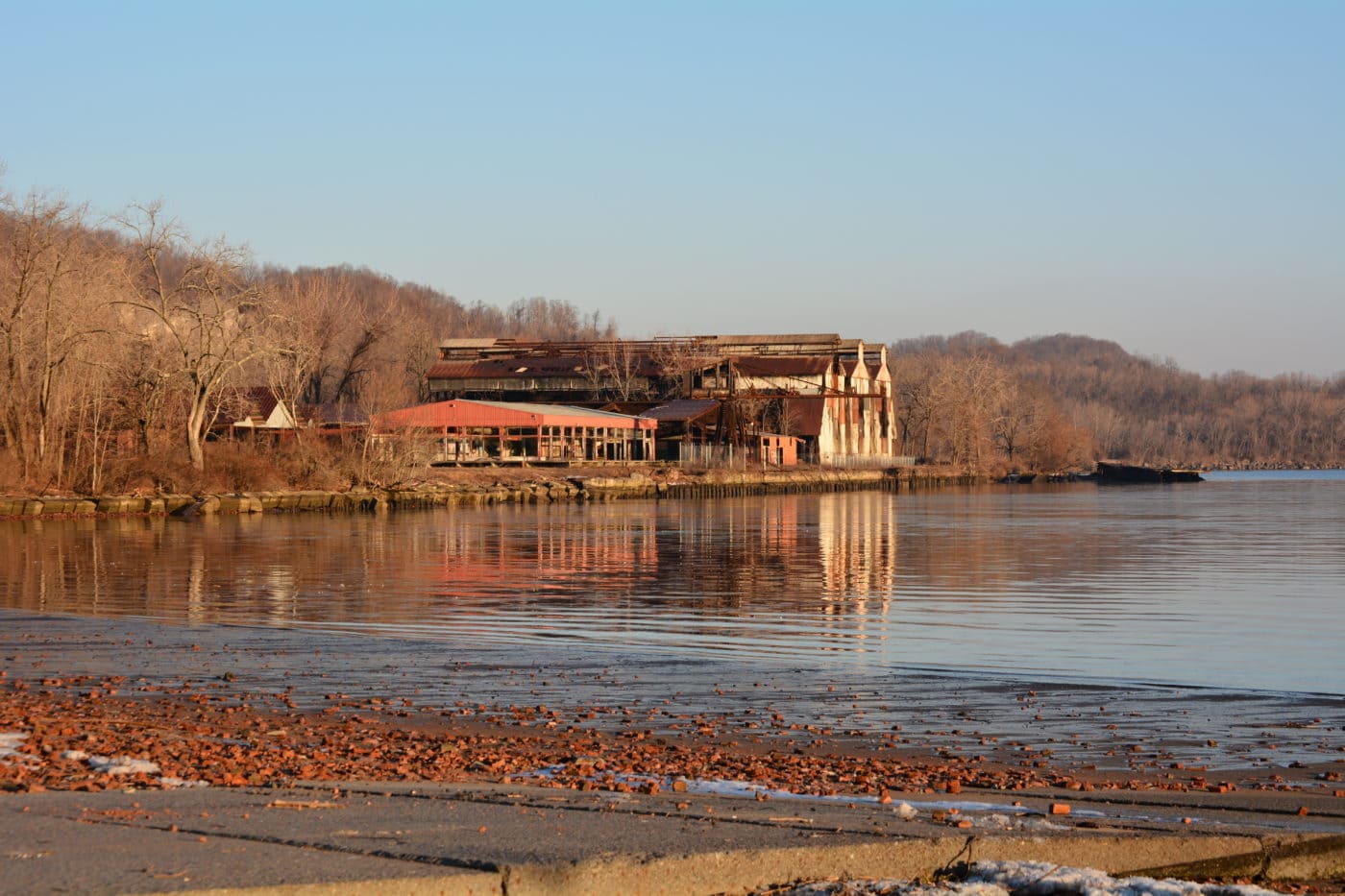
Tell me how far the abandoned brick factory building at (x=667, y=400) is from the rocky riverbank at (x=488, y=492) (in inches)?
154

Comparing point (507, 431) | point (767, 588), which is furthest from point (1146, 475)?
point (767, 588)

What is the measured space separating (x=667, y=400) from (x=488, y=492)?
112 feet

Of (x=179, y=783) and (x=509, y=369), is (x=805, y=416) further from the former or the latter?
(x=179, y=783)

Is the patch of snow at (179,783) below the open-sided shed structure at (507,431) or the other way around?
below

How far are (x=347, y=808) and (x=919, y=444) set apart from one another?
14045 cm

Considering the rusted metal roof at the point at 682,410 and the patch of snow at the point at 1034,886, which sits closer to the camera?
the patch of snow at the point at 1034,886

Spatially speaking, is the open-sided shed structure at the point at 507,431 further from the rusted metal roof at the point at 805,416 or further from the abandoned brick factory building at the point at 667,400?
the rusted metal roof at the point at 805,416

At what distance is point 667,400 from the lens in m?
100

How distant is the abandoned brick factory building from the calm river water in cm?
3132

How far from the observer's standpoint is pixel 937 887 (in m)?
6.40

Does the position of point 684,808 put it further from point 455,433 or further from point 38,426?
point 455,433

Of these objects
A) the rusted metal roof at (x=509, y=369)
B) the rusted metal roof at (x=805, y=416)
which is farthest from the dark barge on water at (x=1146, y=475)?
the rusted metal roof at (x=509, y=369)

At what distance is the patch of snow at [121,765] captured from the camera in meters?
8.40

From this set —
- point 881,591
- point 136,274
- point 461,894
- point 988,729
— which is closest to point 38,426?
point 136,274
